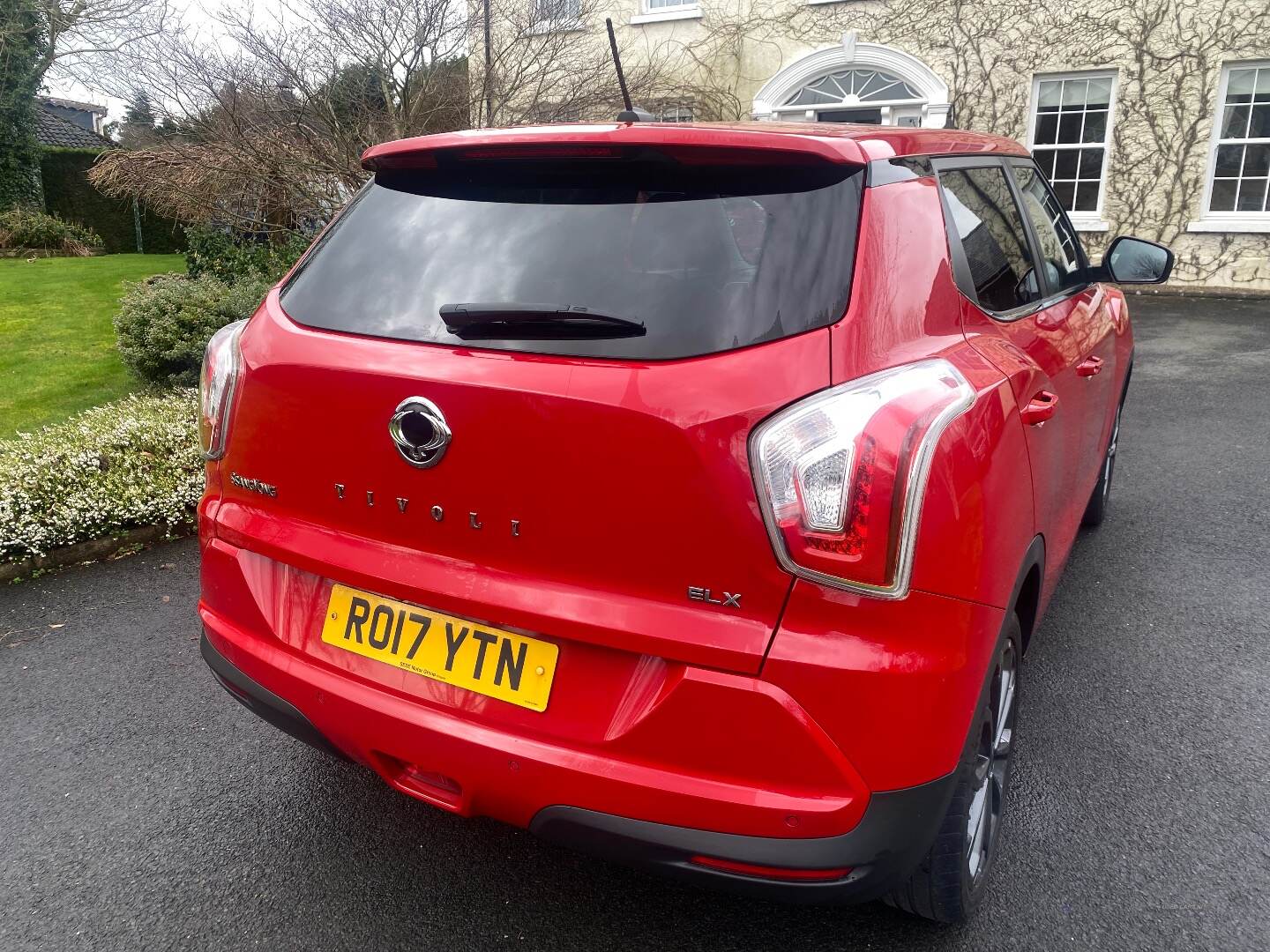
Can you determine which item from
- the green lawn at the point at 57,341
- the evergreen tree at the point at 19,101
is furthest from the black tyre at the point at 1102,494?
the evergreen tree at the point at 19,101

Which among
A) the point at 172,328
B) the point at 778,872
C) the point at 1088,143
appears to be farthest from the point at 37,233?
the point at 778,872

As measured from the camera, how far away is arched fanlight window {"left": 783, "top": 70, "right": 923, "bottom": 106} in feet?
46.2

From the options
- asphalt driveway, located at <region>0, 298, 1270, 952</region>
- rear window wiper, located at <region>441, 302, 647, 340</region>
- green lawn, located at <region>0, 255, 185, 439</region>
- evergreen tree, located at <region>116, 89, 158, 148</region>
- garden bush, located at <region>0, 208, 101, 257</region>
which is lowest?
asphalt driveway, located at <region>0, 298, 1270, 952</region>

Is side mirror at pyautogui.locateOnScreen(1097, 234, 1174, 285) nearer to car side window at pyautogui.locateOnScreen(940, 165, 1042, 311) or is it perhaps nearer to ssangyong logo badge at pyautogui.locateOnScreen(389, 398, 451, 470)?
car side window at pyautogui.locateOnScreen(940, 165, 1042, 311)

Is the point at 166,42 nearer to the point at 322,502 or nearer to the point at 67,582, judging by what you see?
the point at 67,582

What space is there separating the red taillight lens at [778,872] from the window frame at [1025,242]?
3.86 feet

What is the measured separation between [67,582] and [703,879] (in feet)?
11.8

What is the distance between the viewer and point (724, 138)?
1785 mm

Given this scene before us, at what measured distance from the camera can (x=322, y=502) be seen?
196 cm

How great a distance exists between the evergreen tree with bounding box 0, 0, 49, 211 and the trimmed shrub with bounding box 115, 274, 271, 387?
1761 cm

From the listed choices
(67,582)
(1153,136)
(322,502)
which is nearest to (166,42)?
(67,582)

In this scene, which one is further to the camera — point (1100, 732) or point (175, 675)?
point (175, 675)

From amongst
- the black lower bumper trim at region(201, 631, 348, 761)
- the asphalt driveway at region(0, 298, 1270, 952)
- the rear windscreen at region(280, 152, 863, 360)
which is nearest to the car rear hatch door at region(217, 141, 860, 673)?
the rear windscreen at region(280, 152, 863, 360)

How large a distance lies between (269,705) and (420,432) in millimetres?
754
